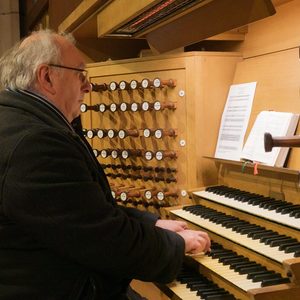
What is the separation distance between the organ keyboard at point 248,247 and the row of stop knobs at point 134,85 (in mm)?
847

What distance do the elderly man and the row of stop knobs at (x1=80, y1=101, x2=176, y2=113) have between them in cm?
119

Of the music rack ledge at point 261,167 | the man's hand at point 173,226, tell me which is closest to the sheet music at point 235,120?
the music rack ledge at point 261,167

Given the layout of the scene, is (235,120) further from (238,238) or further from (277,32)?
(238,238)

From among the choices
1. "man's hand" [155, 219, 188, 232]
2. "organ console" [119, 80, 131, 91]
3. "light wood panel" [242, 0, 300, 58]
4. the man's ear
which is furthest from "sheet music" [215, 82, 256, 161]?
the man's ear

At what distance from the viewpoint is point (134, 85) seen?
296 centimetres

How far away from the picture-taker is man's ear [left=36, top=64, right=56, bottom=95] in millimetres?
1662

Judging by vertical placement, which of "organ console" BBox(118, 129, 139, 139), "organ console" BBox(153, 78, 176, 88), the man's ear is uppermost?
"organ console" BBox(153, 78, 176, 88)

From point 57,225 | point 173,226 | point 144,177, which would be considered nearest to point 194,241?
point 173,226

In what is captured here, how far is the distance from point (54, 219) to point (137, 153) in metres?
1.64

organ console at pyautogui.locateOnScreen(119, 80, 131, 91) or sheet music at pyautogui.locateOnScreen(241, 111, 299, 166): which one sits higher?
organ console at pyautogui.locateOnScreen(119, 80, 131, 91)

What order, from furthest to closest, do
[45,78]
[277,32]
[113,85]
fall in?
1. [113,85]
2. [277,32]
3. [45,78]

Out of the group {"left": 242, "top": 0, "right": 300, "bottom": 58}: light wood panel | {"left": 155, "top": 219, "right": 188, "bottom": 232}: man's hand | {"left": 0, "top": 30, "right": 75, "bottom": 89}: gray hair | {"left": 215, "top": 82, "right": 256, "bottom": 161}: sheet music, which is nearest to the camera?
{"left": 0, "top": 30, "right": 75, "bottom": 89}: gray hair

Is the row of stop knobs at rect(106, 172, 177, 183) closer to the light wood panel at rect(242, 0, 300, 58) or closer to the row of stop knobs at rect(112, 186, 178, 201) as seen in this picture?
the row of stop knobs at rect(112, 186, 178, 201)

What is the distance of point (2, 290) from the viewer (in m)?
1.48
